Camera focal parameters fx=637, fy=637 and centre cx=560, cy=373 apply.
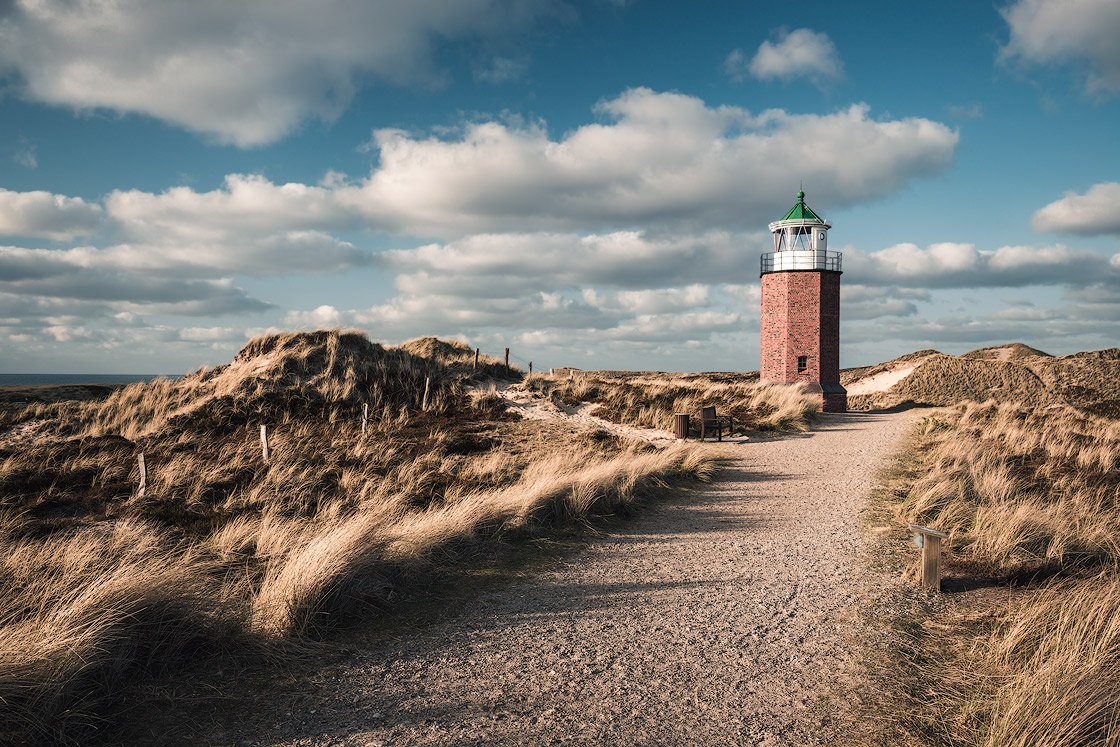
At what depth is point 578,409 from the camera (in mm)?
25188

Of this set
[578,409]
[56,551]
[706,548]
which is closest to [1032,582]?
[706,548]

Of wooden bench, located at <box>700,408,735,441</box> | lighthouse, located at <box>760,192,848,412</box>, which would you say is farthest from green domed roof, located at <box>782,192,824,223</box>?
wooden bench, located at <box>700,408,735,441</box>

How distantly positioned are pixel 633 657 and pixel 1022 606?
364 cm

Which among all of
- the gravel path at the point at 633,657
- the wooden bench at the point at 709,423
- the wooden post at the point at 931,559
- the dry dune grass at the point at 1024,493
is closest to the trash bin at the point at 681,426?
the wooden bench at the point at 709,423

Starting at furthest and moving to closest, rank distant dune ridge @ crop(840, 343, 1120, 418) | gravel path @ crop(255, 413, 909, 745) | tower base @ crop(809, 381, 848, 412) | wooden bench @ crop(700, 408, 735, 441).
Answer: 1. distant dune ridge @ crop(840, 343, 1120, 418)
2. tower base @ crop(809, 381, 848, 412)
3. wooden bench @ crop(700, 408, 735, 441)
4. gravel path @ crop(255, 413, 909, 745)

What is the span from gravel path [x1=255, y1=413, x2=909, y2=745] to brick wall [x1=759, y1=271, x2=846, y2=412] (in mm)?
22433

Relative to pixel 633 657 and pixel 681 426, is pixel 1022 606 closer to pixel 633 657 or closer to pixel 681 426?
pixel 633 657

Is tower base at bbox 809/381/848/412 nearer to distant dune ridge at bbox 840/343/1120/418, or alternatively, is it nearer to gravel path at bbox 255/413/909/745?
distant dune ridge at bbox 840/343/1120/418

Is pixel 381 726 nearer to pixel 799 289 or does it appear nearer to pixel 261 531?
pixel 261 531

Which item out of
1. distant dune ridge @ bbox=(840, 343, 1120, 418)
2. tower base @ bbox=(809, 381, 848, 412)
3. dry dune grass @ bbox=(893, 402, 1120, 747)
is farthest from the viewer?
distant dune ridge @ bbox=(840, 343, 1120, 418)

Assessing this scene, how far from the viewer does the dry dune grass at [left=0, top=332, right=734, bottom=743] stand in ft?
14.8

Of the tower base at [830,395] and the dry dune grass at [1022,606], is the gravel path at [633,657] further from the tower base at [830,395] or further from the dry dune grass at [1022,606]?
the tower base at [830,395]

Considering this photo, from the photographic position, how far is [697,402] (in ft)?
81.9

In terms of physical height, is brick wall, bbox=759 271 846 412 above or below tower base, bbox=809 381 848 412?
above
